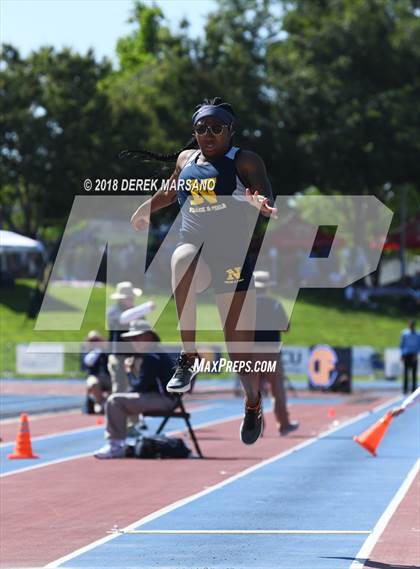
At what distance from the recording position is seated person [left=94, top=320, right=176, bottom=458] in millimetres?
15461

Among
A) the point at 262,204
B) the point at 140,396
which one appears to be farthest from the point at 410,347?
the point at 262,204

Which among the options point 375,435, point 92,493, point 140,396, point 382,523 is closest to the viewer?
point 382,523

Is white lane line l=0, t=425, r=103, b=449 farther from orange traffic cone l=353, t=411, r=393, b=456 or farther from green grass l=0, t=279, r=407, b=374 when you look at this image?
green grass l=0, t=279, r=407, b=374

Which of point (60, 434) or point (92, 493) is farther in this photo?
point (60, 434)

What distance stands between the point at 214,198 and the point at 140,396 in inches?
331

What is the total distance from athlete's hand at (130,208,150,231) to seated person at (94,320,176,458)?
725cm

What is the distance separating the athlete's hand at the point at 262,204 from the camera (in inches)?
275

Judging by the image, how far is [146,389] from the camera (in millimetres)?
15773

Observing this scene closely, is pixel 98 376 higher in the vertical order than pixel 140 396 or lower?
higher

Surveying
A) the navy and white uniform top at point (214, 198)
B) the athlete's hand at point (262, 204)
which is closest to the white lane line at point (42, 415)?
the navy and white uniform top at point (214, 198)

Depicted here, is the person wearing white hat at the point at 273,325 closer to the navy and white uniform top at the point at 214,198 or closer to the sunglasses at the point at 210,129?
the navy and white uniform top at the point at 214,198

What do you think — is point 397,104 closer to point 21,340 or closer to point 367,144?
point 367,144

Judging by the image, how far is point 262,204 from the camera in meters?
6.99

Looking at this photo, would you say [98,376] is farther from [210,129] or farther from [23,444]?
[210,129]
